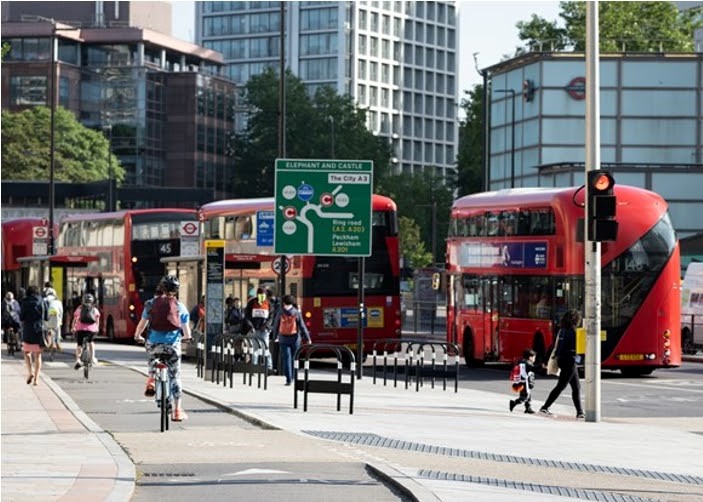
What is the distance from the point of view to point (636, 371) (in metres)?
41.8

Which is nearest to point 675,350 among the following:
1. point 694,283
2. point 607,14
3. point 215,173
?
point 694,283

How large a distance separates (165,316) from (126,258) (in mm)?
35326

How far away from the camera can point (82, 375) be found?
3769 cm

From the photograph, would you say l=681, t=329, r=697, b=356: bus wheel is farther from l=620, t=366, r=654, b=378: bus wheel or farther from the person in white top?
the person in white top

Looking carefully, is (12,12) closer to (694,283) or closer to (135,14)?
(135,14)

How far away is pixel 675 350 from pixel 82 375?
38.0ft

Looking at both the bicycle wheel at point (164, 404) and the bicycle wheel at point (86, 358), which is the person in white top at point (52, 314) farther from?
the bicycle wheel at point (164, 404)

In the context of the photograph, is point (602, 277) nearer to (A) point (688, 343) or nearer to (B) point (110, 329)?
(A) point (688, 343)

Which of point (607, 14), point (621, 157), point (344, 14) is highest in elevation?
point (344, 14)

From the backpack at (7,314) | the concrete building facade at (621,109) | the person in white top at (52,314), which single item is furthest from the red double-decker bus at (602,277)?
the concrete building facade at (621,109)

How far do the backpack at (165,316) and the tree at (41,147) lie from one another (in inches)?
4292

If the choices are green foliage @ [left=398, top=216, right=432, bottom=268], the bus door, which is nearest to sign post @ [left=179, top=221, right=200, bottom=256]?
the bus door

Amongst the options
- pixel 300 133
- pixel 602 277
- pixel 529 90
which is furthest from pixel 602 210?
pixel 300 133

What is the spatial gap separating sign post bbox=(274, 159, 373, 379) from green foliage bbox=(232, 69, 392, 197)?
109754mm
